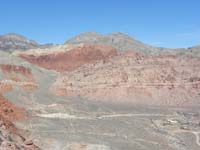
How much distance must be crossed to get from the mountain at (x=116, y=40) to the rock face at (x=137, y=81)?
53.6 m

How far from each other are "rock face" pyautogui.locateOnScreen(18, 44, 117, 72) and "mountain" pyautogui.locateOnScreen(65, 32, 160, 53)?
30.0 m

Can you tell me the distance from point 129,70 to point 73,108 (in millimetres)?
18923

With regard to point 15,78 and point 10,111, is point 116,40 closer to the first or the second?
point 15,78

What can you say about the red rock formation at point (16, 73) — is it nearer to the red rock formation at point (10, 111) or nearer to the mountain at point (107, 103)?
the mountain at point (107, 103)

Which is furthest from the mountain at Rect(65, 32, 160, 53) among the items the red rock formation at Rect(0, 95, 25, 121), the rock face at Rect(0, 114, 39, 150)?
the rock face at Rect(0, 114, 39, 150)

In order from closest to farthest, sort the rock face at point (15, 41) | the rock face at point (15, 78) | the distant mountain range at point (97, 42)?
1. the rock face at point (15, 78)
2. the distant mountain range at point (97, 42)
3. the rock face at point (15, 41)

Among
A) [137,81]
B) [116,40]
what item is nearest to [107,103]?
[137,81]

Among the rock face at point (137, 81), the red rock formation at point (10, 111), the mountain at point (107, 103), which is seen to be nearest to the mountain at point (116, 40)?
the mountain at point (107, 103)

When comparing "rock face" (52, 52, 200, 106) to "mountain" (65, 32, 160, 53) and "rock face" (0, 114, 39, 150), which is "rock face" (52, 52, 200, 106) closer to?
"rock face" (0, 114, 39, 150)

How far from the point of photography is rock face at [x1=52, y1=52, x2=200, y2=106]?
71250 mm

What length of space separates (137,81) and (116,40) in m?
79.7

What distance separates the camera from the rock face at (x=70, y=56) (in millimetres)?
99688

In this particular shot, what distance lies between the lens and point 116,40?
152625mm

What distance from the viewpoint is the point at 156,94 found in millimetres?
71938
